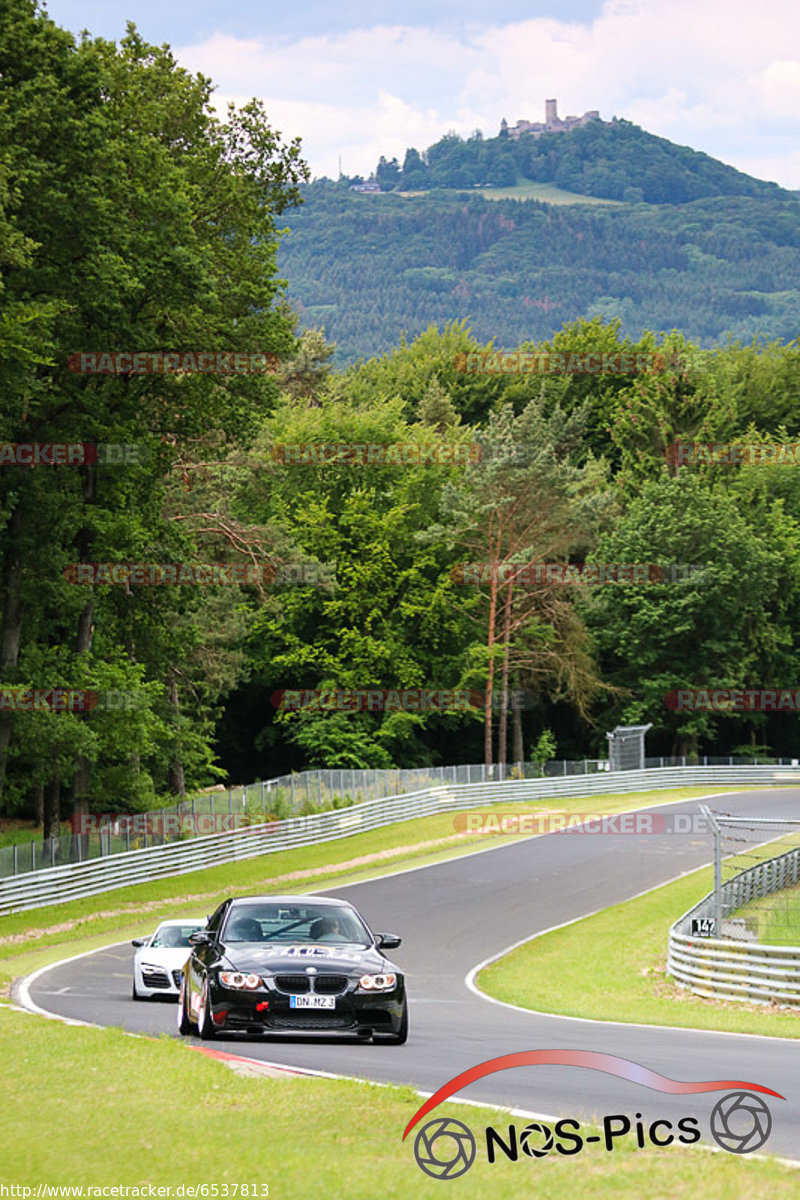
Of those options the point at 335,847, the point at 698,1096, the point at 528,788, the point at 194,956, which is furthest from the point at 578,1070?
the point at 528,788

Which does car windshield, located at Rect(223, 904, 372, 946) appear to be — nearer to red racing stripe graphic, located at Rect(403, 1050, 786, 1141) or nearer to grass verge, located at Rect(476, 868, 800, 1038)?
red racing stripe graphic, located at Rect(403, 1050, 786, 1141)

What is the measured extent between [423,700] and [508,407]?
14906 mm

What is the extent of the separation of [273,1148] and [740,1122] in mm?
2900

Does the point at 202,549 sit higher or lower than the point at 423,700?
higher

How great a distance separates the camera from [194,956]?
14273mm

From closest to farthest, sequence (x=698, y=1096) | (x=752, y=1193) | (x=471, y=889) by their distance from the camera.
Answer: (x=752, y=1193), (x=698, y=1096), (x=471, y=889)

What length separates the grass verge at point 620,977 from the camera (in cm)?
1897

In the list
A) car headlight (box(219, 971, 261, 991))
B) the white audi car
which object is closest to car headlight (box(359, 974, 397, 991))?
car headlight (box(219, 971, 261, 991))

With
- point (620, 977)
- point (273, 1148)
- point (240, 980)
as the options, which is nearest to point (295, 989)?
point (240, 980)

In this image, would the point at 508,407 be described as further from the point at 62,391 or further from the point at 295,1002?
the point at 295,1002

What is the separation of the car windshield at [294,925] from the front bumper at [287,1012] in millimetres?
882

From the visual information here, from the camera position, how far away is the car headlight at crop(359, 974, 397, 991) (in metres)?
12.9

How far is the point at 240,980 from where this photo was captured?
42.3 feet

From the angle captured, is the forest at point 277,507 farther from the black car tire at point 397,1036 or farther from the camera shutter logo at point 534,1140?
the camera shutter logo at point 534,1140
